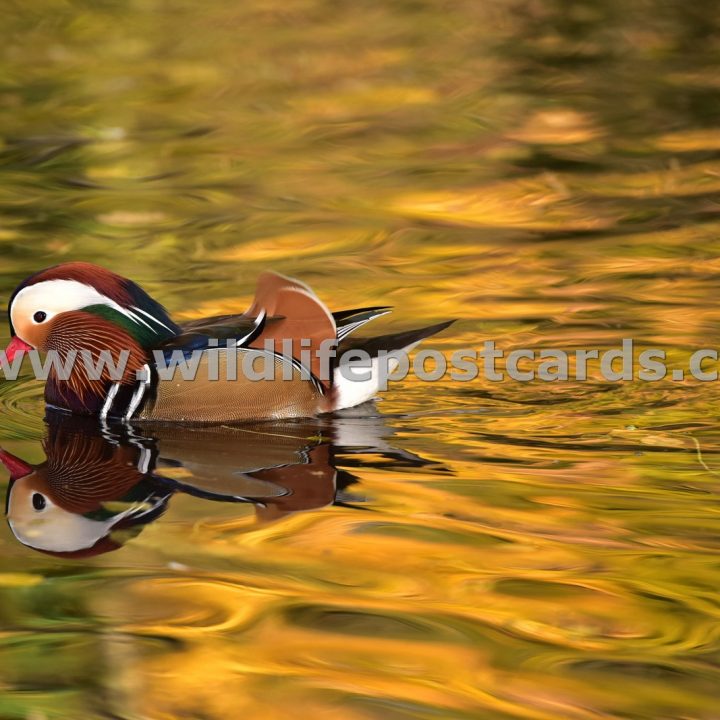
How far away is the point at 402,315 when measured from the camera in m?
7.58

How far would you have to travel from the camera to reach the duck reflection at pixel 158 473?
5203 mm

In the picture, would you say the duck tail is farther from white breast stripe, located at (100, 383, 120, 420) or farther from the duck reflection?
white breast stripe, located at (100, 383, 120, 420)

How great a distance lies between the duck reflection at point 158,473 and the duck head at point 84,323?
0.53 feet

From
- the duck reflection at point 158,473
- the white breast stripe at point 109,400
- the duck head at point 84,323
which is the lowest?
the duck reflection at point 158,473

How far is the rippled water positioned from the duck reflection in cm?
3

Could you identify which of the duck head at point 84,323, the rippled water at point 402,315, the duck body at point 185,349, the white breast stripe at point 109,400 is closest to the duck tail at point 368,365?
the duck body at point 185,349

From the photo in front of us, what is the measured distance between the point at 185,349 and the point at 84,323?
0.58 metres

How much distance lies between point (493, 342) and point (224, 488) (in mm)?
2088

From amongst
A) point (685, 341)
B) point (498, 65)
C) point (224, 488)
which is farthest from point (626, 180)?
point (224, 488)

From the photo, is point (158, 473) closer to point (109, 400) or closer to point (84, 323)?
point (109, 400)

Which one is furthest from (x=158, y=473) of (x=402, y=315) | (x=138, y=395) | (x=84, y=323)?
(x=402, y=315)

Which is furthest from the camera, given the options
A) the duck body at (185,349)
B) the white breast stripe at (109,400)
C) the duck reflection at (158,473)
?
the white breast stripe at (109,400)

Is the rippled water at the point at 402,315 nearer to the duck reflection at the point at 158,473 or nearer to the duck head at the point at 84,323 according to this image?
the duck reflection at the point at 158,473

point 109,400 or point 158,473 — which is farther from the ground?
point 109,400
